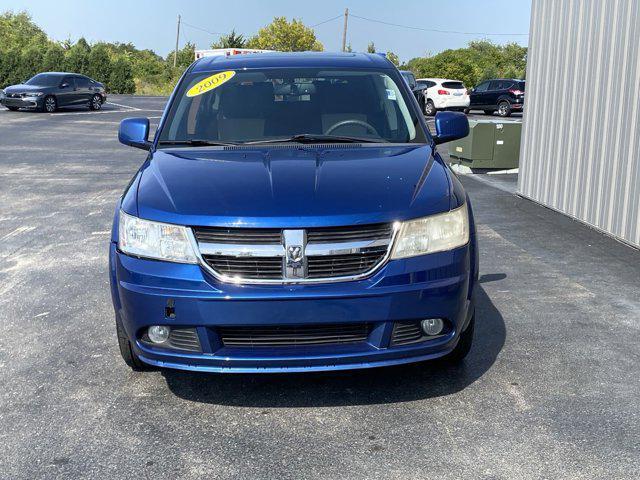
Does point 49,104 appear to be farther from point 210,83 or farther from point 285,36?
point 285,36

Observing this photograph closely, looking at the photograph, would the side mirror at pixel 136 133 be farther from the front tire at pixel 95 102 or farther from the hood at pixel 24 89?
the front tire at pixel 95 102

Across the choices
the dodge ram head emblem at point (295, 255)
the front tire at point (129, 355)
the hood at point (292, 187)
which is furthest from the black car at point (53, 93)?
the dodge ram head emblem at point (295, 255)

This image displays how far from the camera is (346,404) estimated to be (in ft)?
13.4

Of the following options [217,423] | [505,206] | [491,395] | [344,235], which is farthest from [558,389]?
[505,206]

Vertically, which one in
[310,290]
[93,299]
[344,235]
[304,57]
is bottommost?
[93,299]

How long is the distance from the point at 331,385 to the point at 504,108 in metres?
30.6

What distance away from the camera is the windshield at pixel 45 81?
103 feet

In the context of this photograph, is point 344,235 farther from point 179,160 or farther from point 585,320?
point 585,320

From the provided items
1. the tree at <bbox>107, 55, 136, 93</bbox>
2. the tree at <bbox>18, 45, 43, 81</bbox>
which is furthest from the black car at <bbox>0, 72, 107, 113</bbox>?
the tree at <bbox>107, 55, 136, 93</bbox>

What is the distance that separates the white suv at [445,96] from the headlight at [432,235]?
103 ft

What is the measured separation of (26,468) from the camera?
3434mm

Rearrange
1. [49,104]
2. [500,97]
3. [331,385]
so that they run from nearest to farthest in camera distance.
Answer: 1. [331,385]
2. [49,104]
3. [500,97]

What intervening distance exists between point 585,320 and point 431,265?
219 centimetres

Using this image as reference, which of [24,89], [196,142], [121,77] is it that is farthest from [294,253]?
[121,77]
